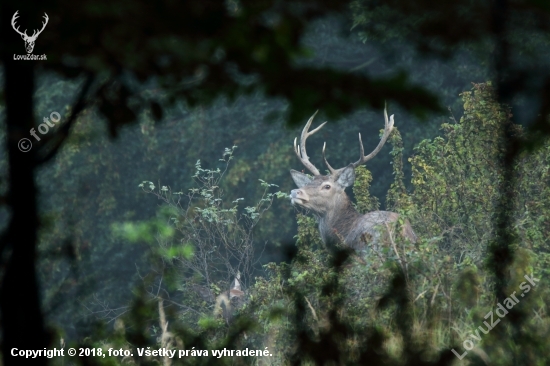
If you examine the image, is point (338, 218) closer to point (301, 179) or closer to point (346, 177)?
point (346, 177)

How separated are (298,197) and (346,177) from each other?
0.58 meters

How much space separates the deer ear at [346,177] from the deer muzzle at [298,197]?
410mm

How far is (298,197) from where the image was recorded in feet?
34.5

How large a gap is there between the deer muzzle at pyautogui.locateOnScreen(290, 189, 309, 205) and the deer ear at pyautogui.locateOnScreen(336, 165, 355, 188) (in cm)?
41

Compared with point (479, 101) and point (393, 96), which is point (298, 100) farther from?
point (479, 101)

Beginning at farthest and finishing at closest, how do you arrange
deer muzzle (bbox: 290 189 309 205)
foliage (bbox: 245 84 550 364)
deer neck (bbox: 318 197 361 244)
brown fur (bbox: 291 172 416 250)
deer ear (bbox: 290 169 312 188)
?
deer ear (bbox: 290 169 312 188)
deer muzzle (bbox: 290 189 309 205)
brown fur (bbox: 291 172 416 250)
deer neck (bbox: 318 197 361 244)
foliage (bbox: 245 84 550 364)

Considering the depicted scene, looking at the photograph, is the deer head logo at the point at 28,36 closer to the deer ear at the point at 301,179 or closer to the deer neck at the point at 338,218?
the deer neck at the point at 338,218

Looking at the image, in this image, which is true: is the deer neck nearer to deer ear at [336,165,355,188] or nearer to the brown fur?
the brown fur

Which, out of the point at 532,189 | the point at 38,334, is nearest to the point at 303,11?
the point at 38,334

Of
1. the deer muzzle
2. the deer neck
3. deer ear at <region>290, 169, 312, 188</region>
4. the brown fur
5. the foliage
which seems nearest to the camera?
the foliage

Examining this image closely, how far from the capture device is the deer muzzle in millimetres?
10484

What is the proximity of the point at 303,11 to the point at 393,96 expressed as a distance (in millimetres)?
233

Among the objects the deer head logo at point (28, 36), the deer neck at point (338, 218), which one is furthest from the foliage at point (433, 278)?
the deer head logo at point (28, 36)

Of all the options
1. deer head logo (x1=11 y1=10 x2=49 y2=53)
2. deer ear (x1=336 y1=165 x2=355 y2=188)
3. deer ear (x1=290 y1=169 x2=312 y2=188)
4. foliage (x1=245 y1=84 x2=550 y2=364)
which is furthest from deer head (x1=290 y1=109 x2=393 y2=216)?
deer head logo (x1=11 y1=10 x2=49 y2=53)
